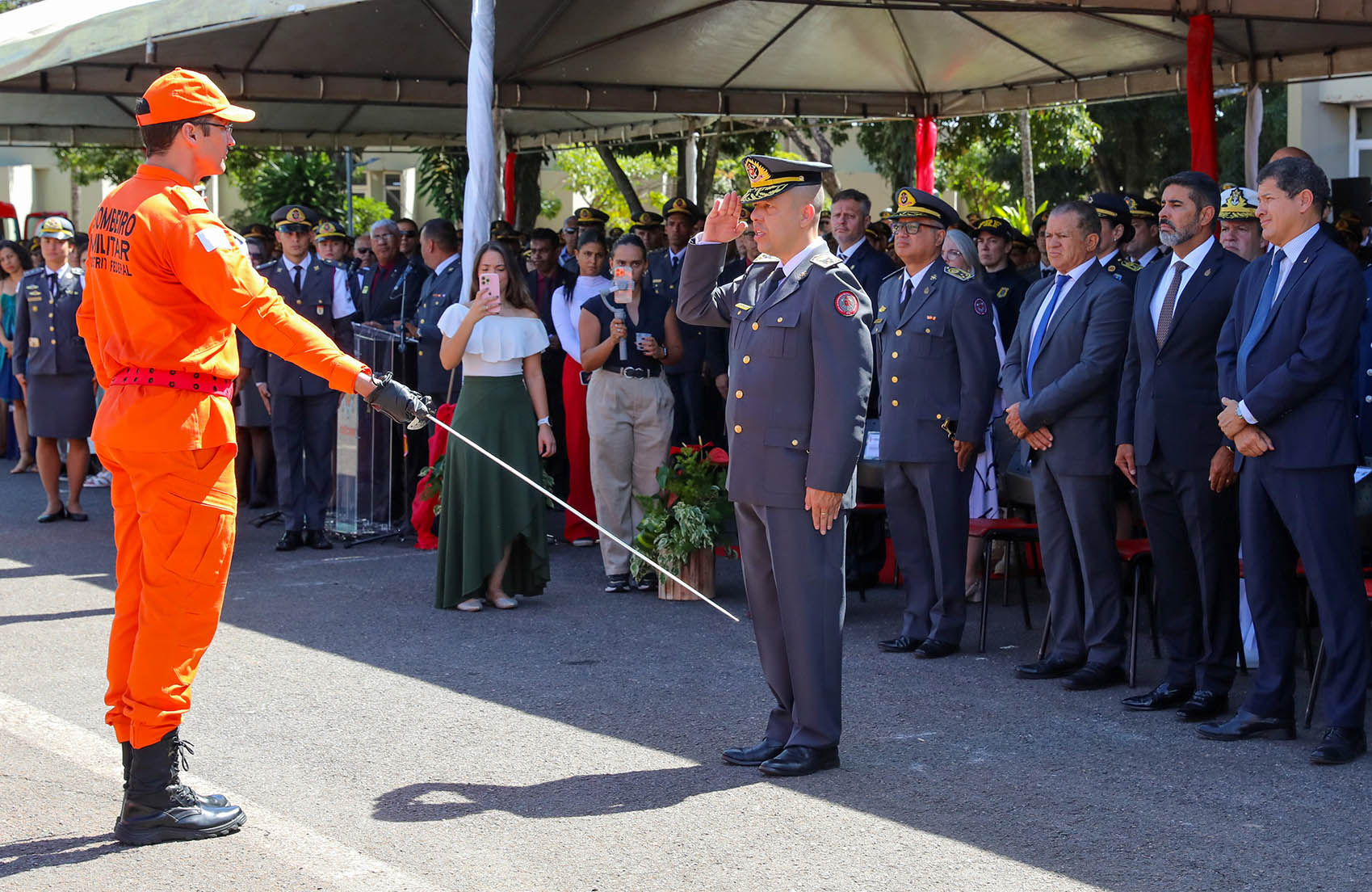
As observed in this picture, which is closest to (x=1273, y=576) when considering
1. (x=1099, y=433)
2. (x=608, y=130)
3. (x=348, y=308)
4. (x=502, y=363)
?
(x=1099, y=433)

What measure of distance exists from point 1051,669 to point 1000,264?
143 inches

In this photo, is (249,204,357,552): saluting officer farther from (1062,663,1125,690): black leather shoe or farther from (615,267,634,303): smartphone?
(1062,663,1125,690): black leather shoe

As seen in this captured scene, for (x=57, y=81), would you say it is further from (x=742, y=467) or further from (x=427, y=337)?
(x=742, y=467)

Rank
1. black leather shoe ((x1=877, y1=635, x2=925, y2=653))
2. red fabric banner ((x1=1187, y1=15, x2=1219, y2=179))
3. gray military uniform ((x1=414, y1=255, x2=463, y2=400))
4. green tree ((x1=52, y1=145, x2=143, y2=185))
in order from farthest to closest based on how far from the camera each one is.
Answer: green tree ((x1=52, y1=145, x2=143, y2=185))
gray military uniform ((x1=414, y1=255, x2=463, y2=400))
red fabric banner ((x1=1187, y1=15, x2=1219, y2=179))
black leather shoe ((x1=877, y1=635, x2=925, y2=653))

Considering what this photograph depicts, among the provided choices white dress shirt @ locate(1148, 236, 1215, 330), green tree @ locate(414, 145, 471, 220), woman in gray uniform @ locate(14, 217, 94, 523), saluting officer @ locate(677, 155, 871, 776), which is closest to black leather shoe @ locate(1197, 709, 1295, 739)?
saluting officer @ locate(677, 155, 871, 776)

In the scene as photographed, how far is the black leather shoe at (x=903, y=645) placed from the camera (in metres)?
7.13

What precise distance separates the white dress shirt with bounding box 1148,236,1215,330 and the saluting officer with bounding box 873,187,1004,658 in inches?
39.4

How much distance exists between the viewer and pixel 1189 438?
19.8 feet

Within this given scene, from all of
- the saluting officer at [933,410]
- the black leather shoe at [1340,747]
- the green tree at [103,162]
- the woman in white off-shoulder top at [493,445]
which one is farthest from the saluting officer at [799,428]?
the green tree at [103,162]

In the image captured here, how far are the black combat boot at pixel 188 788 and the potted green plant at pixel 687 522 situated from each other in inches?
149

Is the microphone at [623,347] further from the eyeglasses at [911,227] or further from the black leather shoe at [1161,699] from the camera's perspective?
the black leather shoe at [1161,699]

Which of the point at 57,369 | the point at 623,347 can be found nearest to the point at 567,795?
the point at 623,347

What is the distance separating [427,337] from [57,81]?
483cm

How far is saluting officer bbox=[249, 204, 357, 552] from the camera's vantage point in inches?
403
